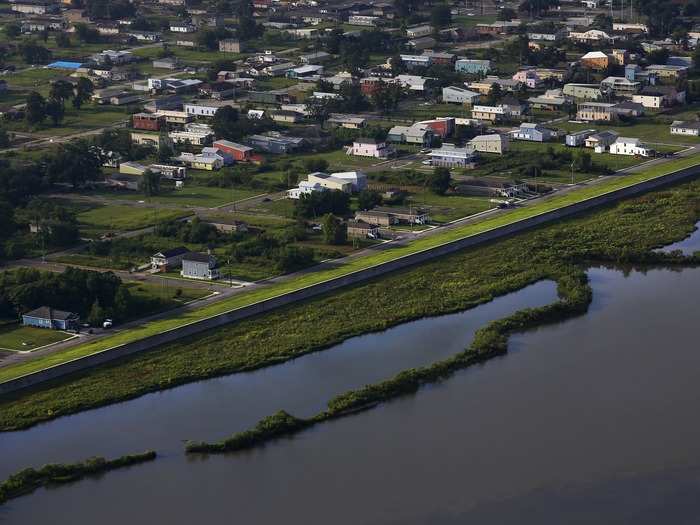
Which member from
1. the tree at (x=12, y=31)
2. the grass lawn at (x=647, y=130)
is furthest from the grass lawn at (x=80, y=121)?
the tree at (x=12, y=31)

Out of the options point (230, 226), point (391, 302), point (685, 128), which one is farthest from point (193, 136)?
point (391, 302)

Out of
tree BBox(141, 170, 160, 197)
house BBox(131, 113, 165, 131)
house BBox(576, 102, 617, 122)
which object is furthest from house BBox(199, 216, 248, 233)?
house BBox(576, 102, 617, 122)

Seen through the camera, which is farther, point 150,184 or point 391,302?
point 150,184

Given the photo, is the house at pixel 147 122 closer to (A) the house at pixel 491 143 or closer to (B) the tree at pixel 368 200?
(A) the house at pixel 491 143

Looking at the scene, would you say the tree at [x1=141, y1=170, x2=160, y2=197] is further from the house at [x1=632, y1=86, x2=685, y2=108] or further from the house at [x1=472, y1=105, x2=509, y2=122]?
the house at [x1=632, y1=86, x2=685, y2=108]

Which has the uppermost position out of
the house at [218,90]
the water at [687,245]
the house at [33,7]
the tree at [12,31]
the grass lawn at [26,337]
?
the house at [33,7]

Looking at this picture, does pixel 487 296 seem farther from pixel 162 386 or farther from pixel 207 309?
pixel 162 386

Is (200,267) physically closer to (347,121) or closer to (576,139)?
(576,139)
